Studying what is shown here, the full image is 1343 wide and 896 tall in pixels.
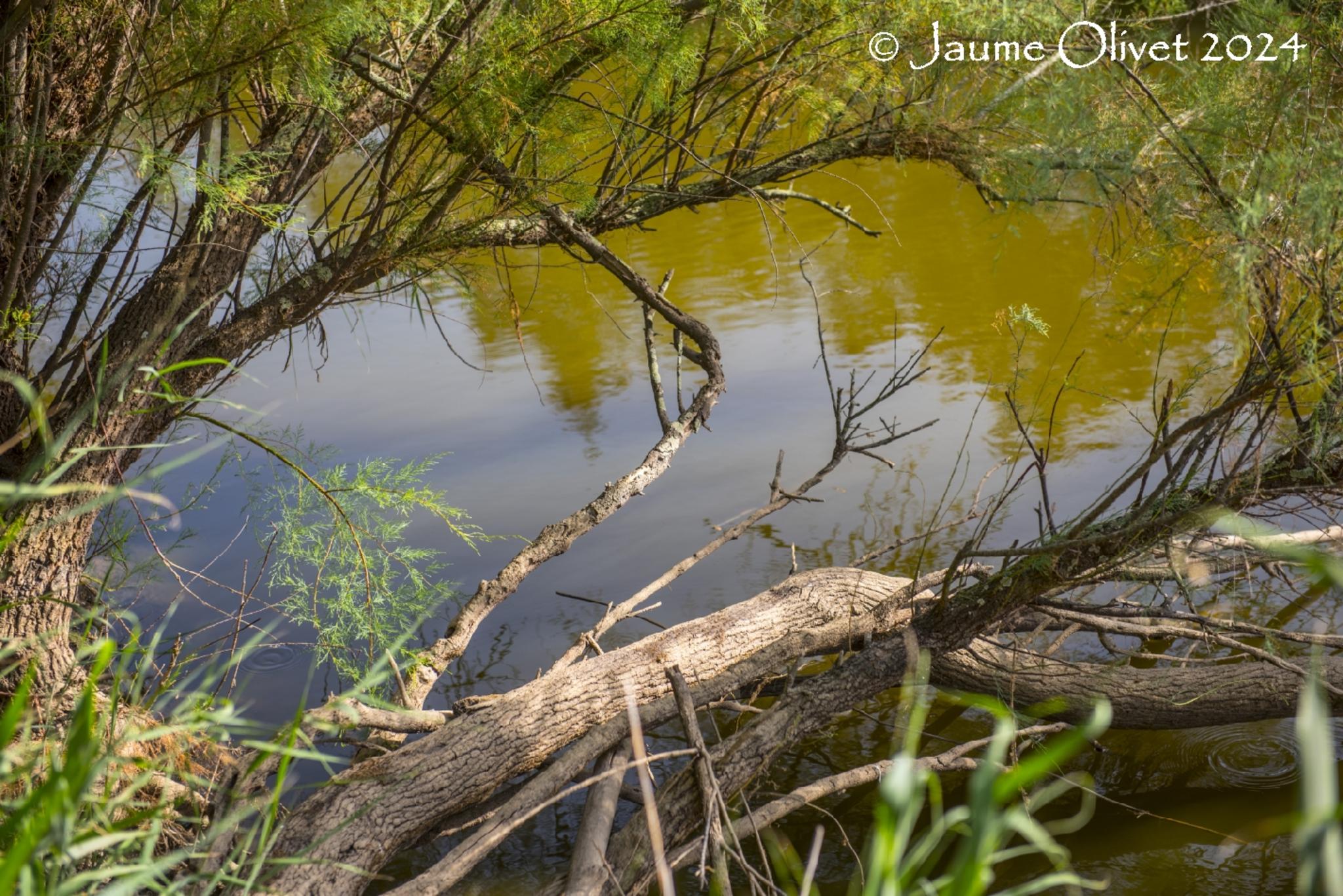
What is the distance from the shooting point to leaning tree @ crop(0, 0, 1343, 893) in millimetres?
1622

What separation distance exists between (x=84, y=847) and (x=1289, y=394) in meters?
1.73

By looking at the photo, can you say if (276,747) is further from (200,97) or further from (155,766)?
(200,97)

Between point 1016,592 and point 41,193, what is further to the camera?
point 41,193

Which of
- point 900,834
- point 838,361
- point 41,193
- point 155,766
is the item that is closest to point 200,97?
point 41,193

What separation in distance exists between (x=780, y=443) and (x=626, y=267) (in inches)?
56.0

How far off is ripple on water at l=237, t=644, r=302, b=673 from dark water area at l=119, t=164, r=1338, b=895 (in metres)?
0.01

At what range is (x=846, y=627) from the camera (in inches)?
99.2

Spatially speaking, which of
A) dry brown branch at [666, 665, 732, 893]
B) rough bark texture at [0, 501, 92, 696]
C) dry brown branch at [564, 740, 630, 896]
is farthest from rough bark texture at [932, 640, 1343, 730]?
rough bark texture at [0, 501, 92, 696]

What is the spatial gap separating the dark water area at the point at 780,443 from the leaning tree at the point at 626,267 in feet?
0.58
